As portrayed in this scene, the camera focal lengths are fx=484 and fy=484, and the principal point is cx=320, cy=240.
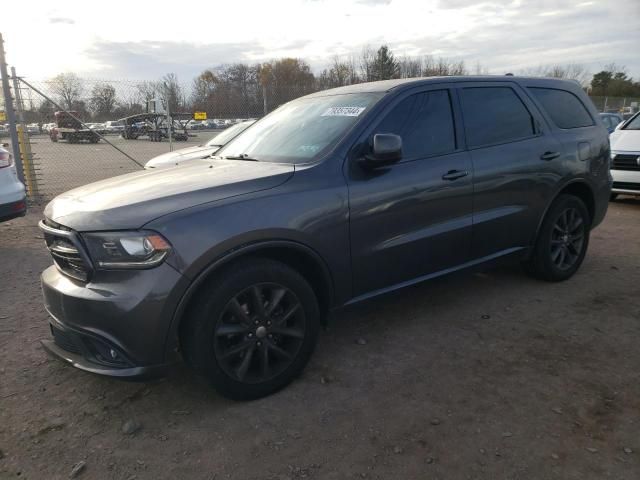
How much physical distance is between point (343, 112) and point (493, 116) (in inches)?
53.5

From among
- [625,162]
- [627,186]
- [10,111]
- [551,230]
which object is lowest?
[627,186]

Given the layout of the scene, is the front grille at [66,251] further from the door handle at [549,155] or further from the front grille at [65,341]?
the door handle at [549,155]

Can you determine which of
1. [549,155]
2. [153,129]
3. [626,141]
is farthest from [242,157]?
[153,129]

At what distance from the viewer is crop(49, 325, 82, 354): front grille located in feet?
8.55

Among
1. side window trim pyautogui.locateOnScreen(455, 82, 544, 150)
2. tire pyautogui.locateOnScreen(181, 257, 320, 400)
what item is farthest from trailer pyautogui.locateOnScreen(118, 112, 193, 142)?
tire pyautogui.locateOnScreen(181, 257, 320, 400)

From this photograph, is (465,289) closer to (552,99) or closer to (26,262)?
(552,99)

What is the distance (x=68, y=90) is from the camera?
39.0 ft

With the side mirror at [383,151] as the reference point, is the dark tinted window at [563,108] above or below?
above

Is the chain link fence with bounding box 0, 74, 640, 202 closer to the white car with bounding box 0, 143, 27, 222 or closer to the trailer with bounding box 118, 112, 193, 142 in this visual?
the trailer with bounding box 118, 112, 193, 142

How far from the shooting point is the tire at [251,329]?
2547 millimetres

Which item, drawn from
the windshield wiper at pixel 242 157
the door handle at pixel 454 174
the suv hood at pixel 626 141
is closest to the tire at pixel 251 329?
the windshield wiper at pixel 242 157

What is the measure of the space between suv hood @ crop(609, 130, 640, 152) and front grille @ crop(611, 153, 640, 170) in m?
0.12

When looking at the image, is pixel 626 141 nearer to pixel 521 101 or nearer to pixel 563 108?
pixel 563 108

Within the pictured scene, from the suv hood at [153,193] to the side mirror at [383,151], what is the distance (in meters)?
0.50
